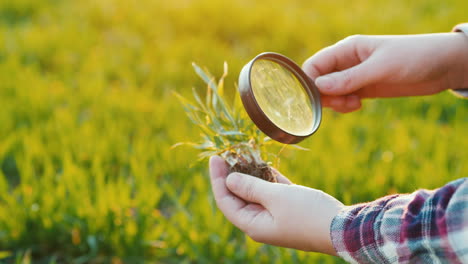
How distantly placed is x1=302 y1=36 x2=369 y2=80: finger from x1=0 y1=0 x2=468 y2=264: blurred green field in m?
0.62

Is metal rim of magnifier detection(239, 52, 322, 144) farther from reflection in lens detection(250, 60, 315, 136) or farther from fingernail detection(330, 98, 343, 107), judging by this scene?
fingernail detection(330, 98, 343, 107)

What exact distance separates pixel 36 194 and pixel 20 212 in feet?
0.33

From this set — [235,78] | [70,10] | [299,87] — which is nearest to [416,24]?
[235,78]

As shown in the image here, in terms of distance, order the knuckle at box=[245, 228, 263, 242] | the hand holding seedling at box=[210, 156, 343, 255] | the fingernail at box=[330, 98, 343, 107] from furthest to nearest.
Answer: the fingernail at box=[330, 98, 343, 107] < the knuckle at box=[245, 228, 263, 242] < the hand holding seedling at box=[210, 156, 343, 255]

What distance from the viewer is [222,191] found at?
4.28 feet

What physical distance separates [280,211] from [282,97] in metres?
0.33

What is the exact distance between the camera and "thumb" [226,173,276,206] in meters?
1.18

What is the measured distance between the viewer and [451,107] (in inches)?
120

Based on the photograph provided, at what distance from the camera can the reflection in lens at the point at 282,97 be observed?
1.22 meters

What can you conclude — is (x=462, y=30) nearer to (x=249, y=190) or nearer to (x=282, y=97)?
(x=282, y=97)

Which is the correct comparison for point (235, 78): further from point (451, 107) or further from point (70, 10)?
point (70, 10)

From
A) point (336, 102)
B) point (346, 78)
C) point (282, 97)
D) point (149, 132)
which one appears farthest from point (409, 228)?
point (149, 132)

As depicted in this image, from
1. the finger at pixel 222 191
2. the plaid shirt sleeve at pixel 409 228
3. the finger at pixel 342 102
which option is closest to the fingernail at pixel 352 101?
the finger at pixel 342 102

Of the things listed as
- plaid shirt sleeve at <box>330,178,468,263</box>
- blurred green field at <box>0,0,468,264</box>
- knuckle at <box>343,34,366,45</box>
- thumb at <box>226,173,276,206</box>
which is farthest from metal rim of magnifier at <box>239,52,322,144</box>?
blurred green field at <box>0,0,468,264</box>
